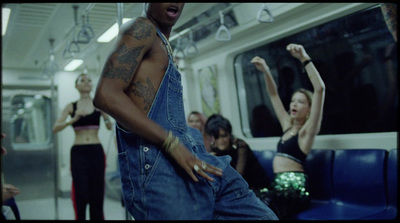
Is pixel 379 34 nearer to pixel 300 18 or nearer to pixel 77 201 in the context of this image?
pixel 300 18

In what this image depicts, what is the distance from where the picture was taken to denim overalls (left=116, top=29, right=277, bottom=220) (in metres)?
1.15

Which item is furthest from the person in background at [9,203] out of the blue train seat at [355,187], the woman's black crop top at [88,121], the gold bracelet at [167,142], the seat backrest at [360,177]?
the seat backrest at [360,177]

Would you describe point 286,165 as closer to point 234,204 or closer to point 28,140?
point 234,204

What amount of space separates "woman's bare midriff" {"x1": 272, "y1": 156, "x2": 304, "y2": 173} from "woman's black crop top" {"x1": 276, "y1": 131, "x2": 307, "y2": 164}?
0.04m

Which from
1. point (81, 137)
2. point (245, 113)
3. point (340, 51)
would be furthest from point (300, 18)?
point (81, 137)

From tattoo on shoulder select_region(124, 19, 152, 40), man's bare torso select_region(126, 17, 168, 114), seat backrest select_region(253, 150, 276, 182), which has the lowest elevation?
seat backrest select_region(253, 150, 276, 182)

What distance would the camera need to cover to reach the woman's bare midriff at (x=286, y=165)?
3426mm

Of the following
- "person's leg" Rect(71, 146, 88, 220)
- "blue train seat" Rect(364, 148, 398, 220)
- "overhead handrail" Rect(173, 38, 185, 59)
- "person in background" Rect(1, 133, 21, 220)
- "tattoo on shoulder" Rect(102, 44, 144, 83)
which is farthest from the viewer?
"overhead handrail" Rect(173, 38, 185, 59)

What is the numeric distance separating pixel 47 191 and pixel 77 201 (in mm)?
3855

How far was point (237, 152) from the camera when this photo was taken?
3.80 metres

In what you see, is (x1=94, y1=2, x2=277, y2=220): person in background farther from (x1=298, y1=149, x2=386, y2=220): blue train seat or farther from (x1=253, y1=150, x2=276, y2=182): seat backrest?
(x1=253, y1=150, x2=276, y2=182): seat backrest

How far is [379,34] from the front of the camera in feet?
12.1

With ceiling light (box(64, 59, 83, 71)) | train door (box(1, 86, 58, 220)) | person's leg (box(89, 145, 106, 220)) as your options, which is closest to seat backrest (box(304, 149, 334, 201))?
person's leg (box(89, 145, 106, 220))

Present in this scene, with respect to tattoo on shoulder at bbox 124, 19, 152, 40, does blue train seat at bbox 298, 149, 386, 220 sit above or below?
below
